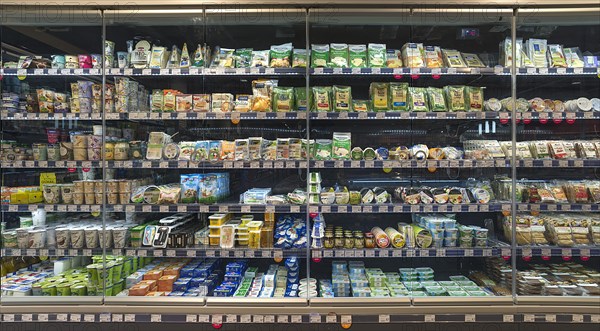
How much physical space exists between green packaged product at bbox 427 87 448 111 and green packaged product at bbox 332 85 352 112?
0.76m

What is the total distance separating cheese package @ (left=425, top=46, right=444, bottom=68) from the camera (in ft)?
10.2

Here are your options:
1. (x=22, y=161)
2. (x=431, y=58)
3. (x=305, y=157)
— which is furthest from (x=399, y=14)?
(x=22, y=161)

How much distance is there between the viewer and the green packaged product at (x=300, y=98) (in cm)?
317

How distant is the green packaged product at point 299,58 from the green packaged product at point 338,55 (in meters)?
0.25

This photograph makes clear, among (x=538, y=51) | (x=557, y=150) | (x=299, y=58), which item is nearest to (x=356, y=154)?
(x=299, y=58)

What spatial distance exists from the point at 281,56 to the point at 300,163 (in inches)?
39.5

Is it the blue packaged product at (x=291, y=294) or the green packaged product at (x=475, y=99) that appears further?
the green packaged product at (x=475, y=99)

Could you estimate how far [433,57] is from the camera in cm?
314

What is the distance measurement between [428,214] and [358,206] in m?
0.95

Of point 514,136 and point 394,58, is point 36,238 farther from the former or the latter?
point 514,136

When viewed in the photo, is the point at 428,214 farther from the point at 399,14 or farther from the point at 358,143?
the point at 399,14

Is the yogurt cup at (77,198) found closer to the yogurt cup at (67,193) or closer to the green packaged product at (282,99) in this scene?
the yogurt cup at (67,193)

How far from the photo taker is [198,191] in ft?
10.1

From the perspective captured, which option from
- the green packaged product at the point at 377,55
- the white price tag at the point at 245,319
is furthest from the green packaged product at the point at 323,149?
the white price tag at the point at 245,319
